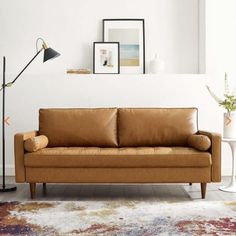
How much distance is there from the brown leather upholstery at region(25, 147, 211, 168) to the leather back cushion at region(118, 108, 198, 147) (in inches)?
21.2

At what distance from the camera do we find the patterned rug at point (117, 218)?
3.21 meters

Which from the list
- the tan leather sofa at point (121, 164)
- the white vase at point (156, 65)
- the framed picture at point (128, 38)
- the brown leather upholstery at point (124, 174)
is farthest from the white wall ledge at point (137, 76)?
the brown leather upholstery at point (124, 174)

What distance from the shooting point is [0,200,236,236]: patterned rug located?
10.5 feet

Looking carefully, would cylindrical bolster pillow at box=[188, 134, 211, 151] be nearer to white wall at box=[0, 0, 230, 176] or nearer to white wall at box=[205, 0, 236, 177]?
white wall at box=[205, 0, 236, 177]

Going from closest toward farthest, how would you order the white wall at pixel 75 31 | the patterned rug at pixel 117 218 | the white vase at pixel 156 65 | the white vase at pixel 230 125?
the patterned rug at pixel 117 218 < the white vase at pixel 230 125 < the white vase at pixel 156 65 < the white wall at pixel 75 31

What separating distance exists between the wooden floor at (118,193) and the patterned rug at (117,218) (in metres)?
0.24

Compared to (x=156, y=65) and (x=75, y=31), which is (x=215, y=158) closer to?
(x=156, y=65)

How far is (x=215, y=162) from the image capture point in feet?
13.9

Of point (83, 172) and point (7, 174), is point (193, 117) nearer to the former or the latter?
point (83, 172)

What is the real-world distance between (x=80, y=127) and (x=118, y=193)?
31.6 inches

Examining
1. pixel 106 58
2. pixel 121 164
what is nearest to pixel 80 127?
pixel 121 164

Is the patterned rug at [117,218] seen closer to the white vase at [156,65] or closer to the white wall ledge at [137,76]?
the white wall ledge at [137,76]

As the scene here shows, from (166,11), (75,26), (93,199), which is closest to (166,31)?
(166,11)

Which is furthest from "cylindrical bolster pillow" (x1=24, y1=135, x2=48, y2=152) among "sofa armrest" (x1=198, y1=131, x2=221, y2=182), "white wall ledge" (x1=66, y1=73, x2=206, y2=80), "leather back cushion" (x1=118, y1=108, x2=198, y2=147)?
"sofa armrest" (x1=198, y1=131, x2=221, y2=182)
